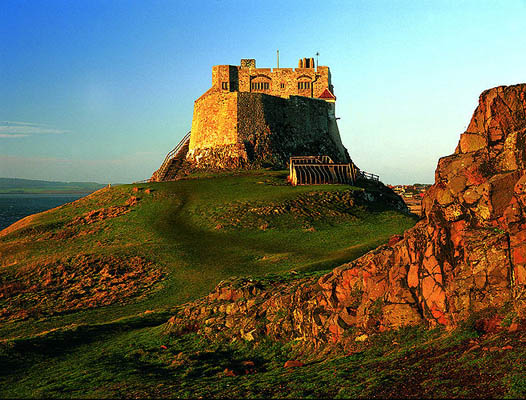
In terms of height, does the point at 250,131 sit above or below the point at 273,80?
below

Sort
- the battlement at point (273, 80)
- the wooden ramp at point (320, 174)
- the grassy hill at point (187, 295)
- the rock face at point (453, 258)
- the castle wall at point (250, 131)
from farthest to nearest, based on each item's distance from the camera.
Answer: the battlement at point (273, 80)
the castle wall at point (250, 131)
the wooden ramp at point (320, 174)
the rock face at point (453, 258)
the grassy hill at point (187, 295)

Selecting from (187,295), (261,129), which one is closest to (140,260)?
(187,295)

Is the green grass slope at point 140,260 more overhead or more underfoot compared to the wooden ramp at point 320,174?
more underfoot

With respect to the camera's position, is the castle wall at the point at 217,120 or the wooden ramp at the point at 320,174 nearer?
the wooden ramp at the point at 320,174

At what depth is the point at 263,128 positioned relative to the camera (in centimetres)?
8588

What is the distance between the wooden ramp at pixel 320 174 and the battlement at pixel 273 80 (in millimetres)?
40766

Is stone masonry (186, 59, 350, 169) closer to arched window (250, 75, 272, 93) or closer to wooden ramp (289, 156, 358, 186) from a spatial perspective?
arched window (250, 75, 272, 93)

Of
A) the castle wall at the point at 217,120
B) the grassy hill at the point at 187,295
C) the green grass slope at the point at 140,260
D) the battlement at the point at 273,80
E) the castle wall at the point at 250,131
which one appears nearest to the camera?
the grassy hill at the point at 187,295

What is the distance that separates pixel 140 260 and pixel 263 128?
51467mm

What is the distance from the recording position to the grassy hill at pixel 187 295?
12617 millimetres

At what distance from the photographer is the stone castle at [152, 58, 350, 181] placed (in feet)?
273

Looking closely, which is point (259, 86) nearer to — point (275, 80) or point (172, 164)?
point (275, 80)

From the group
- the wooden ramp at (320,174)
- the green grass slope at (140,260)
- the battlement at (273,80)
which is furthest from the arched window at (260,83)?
the green grass slope at (140,260)

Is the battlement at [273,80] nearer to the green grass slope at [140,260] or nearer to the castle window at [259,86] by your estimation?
the castle window at [259,86]
